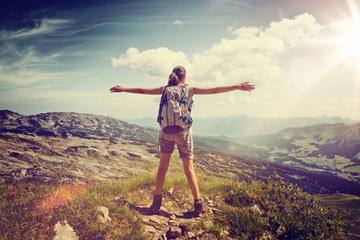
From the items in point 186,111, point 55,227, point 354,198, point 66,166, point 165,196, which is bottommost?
point 354,198

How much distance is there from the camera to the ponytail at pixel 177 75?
213 inches

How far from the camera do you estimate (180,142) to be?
5.31 m

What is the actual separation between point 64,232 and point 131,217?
4.68ft

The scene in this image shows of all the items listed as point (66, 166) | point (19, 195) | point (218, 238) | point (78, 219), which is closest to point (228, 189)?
point (218, 238)

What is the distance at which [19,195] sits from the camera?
5633mm

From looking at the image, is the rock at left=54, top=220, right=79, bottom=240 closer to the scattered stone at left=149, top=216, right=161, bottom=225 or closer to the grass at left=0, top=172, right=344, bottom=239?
the grass at left=0, top=172, right=344, bottom=239

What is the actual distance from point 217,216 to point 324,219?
2.95m

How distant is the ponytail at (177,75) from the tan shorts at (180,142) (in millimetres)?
1433

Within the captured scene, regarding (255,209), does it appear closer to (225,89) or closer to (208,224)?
(208,224)

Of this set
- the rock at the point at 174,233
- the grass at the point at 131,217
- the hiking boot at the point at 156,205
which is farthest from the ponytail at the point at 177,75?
the rock at the point at 174,233

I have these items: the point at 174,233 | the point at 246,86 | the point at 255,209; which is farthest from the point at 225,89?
the point at 174,233

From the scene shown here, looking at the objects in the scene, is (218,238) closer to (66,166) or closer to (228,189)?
(228,189)

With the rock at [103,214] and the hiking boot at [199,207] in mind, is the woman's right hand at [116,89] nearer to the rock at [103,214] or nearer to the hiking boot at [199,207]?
the rock at [103,214]

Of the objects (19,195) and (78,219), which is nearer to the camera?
(78,219)
